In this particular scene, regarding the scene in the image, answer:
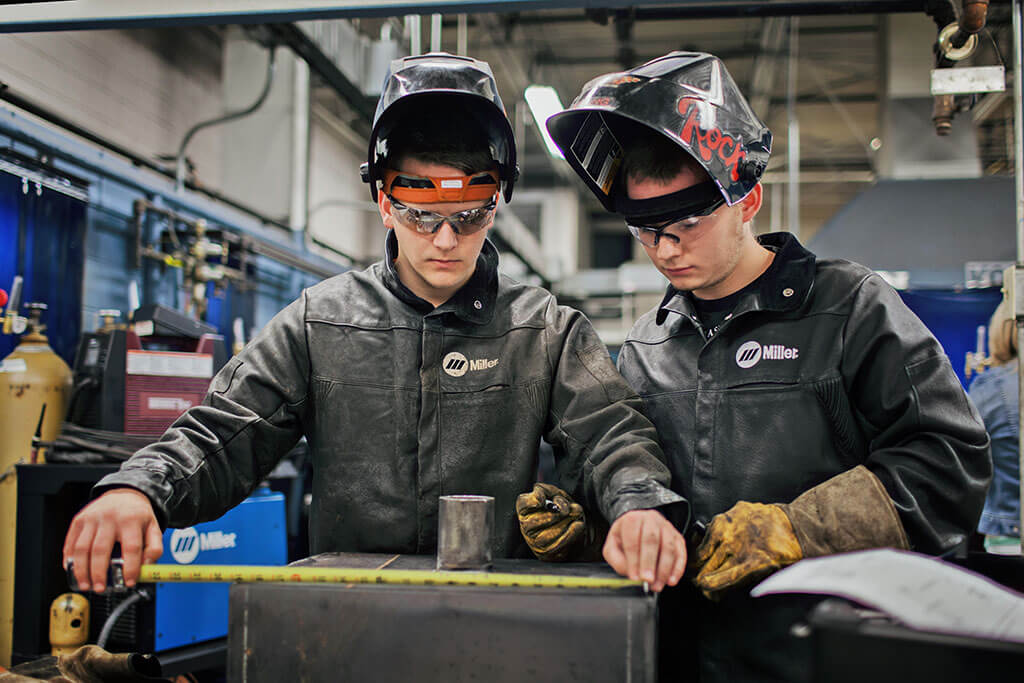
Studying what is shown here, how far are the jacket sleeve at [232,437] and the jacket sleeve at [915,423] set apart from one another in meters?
0.99

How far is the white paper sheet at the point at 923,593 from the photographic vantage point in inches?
28.4

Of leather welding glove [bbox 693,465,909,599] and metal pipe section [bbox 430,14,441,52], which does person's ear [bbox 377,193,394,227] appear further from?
metal pipe section [bbox 430,14,441,52]

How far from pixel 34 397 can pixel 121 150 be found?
1425 mm

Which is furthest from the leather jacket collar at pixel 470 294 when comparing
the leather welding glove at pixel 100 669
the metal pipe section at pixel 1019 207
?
the metal pipe section at pixel 1019 207

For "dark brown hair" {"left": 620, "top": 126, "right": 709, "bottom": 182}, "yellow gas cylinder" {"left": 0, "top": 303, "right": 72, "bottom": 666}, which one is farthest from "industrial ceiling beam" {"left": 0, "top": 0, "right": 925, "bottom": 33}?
"yellow gas cylinder" {"left": 0, "top": 303, "right": 72, "bottom": 666}

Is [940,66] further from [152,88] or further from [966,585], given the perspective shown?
[152,88]

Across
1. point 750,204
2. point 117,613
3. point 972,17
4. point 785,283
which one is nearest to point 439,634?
point 785,283

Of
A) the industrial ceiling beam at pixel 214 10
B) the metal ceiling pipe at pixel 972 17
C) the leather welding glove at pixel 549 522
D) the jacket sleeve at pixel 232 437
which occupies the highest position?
the metal ceiling pipe at pixel 972 17

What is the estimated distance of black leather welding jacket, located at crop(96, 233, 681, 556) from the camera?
58.1 inches

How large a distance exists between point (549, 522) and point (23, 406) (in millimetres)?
2504

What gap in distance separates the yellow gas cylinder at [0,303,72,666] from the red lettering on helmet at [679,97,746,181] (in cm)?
262

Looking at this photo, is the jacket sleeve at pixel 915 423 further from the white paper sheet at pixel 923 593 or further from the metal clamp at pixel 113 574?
the metal clamp at pixel 113 574

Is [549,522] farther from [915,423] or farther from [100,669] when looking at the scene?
[100,669]

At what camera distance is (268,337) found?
5.10ft
